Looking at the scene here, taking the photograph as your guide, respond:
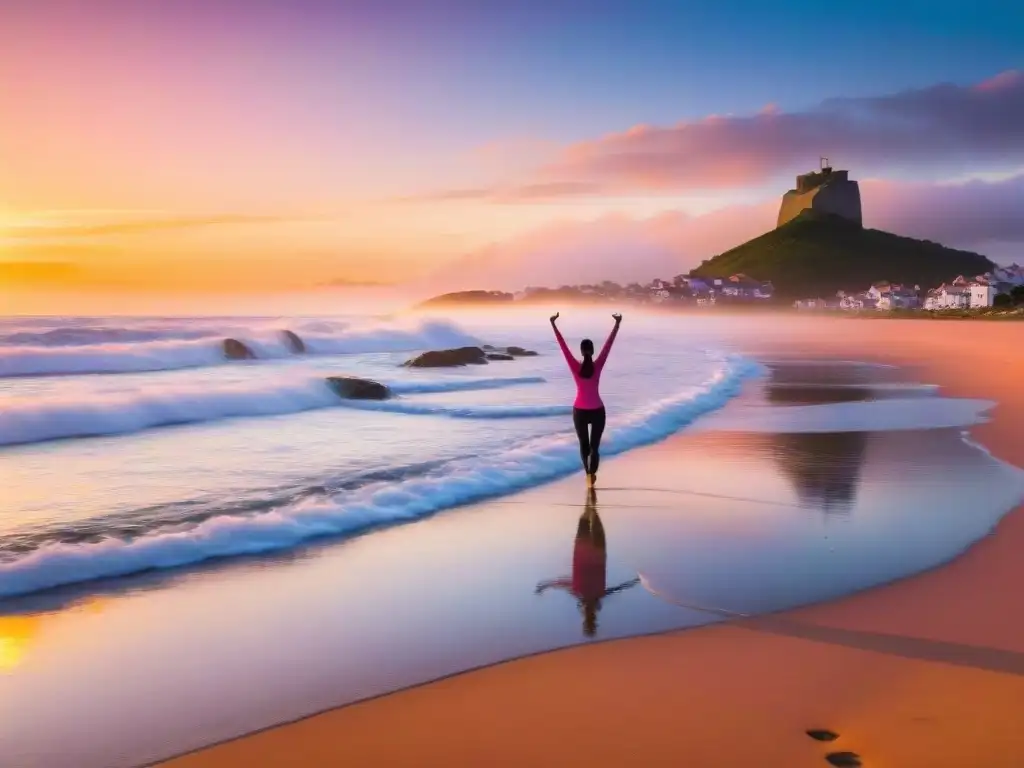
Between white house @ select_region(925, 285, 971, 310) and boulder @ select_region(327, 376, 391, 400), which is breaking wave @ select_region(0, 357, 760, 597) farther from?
white house @ select_region(925, 285, 971, 310)

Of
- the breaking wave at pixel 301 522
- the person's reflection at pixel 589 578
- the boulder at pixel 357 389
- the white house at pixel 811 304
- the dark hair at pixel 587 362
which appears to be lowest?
the person's reflection at pixel 589 578

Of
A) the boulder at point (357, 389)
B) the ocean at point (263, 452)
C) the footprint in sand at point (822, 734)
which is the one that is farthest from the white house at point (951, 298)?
the footprint in sand at point (822, 734)

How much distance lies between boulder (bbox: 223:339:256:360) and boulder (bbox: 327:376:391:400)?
65.8 feet

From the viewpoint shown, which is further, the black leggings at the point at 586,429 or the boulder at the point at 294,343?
the boulder at the point at 294,343

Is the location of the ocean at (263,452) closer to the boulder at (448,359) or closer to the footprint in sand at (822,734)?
the boulder at (448,359)

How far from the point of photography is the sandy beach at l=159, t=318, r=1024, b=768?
412 cm

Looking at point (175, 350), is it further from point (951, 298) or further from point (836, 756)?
point (951, 298)

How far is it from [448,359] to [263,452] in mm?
20814

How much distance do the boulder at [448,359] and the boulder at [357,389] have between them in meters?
11.5

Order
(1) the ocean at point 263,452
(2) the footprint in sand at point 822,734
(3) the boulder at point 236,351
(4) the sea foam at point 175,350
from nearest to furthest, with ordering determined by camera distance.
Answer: (2) the footprint in sand at point 822,734, (1) the ocean at point 263,452, (4) the sea foam at point 175,350, (3) the boulder at point 236,351

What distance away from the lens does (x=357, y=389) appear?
2202 centimetres

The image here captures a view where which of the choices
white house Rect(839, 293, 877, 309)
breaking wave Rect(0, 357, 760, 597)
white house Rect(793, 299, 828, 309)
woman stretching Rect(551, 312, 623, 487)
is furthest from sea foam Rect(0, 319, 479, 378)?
white house Rect(793, 299, 828, 309)

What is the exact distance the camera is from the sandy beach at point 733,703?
13.5ft

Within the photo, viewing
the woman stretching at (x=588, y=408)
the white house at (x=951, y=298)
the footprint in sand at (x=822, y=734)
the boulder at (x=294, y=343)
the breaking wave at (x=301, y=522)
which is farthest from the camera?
the white house at (x=951, y=298)
